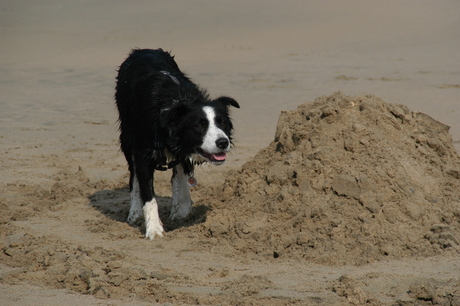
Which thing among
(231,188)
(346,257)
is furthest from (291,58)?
(346,257)

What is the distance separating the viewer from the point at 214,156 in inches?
223

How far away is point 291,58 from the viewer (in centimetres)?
1784

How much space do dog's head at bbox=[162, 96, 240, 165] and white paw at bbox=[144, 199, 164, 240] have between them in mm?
672

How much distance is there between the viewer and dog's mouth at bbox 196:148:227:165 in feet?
18.6

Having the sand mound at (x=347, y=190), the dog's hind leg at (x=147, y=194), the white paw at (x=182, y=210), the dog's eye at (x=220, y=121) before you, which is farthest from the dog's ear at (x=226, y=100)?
the white paw at (x=182, y=210)

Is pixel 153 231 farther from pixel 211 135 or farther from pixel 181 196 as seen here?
pixel 211 135

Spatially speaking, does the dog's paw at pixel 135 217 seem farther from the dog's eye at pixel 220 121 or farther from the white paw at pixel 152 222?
the dog's eye at pixel 220 121

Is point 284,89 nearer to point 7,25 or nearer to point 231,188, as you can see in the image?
point 231,188

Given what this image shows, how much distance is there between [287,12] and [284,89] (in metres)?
15.7

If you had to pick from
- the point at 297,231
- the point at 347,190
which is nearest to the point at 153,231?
the point at 297,231

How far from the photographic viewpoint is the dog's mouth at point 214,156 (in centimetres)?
566

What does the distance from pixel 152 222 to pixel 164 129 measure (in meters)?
0.99

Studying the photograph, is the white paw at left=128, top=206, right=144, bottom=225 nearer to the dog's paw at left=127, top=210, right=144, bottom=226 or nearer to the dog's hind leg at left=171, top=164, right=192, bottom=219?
the dog's paw at left=127, top=210, right=144, bottom=226

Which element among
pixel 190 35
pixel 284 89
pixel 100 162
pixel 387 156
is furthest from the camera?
pixel 190 35
